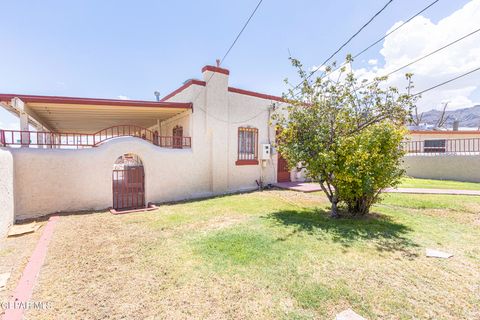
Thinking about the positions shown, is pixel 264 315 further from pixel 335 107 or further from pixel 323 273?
pixel 335 107

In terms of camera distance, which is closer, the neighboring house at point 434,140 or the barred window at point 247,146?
the barred window at point 247,146

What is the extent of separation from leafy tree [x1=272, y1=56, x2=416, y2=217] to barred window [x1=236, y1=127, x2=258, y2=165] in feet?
15.9

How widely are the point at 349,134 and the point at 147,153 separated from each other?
761 cm

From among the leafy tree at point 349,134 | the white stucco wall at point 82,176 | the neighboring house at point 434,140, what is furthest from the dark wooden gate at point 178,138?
the neighboring house at point 434,140

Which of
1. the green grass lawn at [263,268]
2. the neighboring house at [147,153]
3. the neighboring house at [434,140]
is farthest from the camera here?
the neighboring house at [434,140]

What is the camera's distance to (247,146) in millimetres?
12922

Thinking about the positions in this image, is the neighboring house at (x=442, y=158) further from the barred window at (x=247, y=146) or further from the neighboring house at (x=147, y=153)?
the neighboring house at (x=147, y=153)

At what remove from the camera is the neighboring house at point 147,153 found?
7.68 meters

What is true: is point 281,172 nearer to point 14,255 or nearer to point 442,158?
point 442,158

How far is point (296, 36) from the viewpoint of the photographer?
8.99 metres

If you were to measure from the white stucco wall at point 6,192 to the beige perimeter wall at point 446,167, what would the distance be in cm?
1889

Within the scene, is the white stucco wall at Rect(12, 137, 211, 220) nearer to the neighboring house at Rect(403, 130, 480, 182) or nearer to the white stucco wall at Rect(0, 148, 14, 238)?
the white stucco wall at Rect(0, 148, 14, 238)

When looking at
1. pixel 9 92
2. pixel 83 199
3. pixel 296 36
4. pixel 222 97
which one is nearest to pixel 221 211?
pixel 83 199

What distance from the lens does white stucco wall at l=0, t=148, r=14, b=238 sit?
594 centimetres
